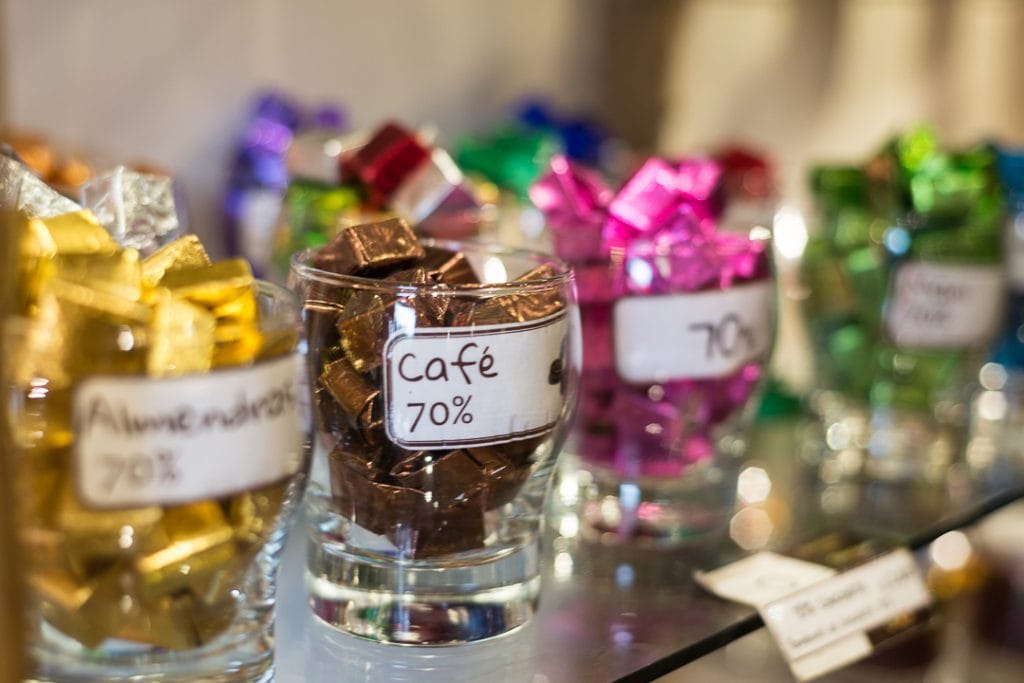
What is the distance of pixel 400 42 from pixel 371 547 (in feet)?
2.34

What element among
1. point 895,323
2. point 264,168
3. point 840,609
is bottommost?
point 840,609

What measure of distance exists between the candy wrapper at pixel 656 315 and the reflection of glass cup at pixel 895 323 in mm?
155

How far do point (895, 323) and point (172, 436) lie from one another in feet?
1.85

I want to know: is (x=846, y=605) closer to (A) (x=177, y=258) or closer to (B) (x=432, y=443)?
(B) (x=432, y=443)

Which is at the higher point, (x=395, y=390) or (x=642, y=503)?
(x=395, y=390)

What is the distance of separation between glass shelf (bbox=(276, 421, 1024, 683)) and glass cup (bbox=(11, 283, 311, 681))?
3.6 inches

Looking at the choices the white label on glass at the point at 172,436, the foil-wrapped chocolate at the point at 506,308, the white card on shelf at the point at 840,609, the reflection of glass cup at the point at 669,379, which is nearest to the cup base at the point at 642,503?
the reflection of glass cup at the point at 669,379

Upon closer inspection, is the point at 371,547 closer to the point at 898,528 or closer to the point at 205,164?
the point at 898,528

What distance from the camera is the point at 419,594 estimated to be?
1.82ft

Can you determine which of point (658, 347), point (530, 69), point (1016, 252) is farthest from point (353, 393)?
point (530, 69)

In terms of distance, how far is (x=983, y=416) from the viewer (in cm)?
98

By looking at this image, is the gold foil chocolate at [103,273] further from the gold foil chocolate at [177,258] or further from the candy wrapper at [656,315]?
the candy wrapper at [656,315]

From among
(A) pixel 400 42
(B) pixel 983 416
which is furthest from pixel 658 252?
(A) pixel 400 42

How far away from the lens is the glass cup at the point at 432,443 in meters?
0.51
